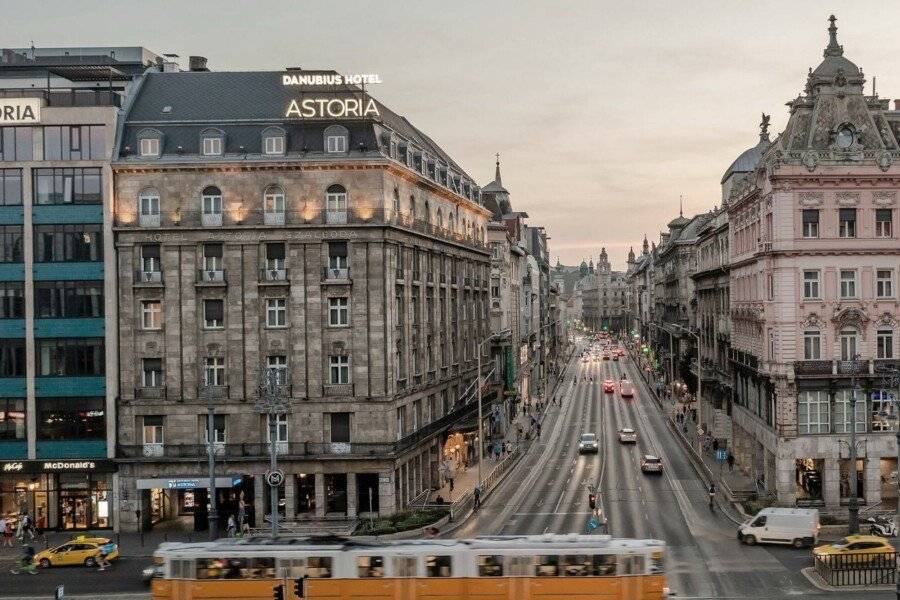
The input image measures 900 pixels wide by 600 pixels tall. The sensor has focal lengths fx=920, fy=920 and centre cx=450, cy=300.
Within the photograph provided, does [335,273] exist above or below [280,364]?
above

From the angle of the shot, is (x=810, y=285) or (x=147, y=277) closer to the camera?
(x=147, y=277)

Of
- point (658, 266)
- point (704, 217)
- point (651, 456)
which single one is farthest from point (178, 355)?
point (658, 266)

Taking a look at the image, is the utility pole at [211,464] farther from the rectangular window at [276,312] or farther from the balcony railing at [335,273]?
the balcony railing at [335,273]

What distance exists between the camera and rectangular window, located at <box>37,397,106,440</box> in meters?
62.2

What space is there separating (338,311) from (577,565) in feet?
103

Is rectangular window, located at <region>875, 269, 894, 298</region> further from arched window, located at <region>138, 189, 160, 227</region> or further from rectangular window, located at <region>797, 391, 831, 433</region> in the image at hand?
arched window, located at <region>138, 189, 160, 227</region>

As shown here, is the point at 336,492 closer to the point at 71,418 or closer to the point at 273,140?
the point at 71,418

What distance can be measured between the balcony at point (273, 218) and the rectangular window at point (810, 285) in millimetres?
36477

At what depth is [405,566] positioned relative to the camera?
116ft

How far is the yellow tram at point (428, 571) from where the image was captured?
35.0 meters

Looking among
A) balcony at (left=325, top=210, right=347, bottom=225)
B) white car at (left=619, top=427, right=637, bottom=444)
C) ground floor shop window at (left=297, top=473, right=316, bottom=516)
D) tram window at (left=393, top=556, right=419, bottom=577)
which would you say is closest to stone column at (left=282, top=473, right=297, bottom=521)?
ground floor shop window at (left=297, top=473, right=316, bottom=516)

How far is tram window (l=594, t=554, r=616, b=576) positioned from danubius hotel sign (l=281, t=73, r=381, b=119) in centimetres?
3788

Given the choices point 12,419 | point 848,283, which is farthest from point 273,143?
point 848,283

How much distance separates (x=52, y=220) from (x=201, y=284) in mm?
11121
